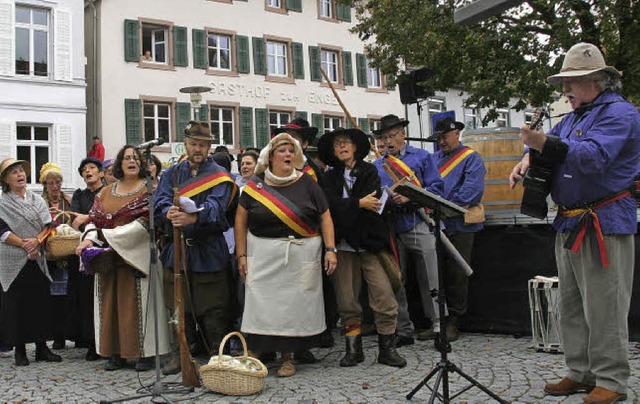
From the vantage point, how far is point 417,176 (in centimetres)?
667

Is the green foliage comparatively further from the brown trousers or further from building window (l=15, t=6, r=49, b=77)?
building window (l=15, t=6, r=49, b=77)

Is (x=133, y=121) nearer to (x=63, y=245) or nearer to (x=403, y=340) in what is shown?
(x=63, y=245)

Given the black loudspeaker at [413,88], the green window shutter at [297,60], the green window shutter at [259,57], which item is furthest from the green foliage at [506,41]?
the green window shutter at [297,60]

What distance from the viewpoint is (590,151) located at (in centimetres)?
418

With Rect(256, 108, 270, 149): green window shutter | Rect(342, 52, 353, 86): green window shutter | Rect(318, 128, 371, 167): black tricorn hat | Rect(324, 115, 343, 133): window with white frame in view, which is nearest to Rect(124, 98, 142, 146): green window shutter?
Rect(256, 108, 270, 149): green window shutter

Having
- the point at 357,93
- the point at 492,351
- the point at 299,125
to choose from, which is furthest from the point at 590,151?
the point at 357,93

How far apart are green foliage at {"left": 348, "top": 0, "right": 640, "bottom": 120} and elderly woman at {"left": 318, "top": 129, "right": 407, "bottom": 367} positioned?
27.5 feet

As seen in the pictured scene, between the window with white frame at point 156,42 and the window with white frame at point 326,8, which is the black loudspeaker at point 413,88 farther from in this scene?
the window with white frame at point 326,8

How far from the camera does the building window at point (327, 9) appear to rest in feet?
97.6

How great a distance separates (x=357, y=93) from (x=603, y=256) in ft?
85.9

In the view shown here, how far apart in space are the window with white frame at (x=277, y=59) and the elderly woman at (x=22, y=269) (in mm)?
21301

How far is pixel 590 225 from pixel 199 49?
906 inches

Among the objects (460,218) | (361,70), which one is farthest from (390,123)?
(361,70)

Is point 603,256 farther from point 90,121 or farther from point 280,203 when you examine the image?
point 90,121
